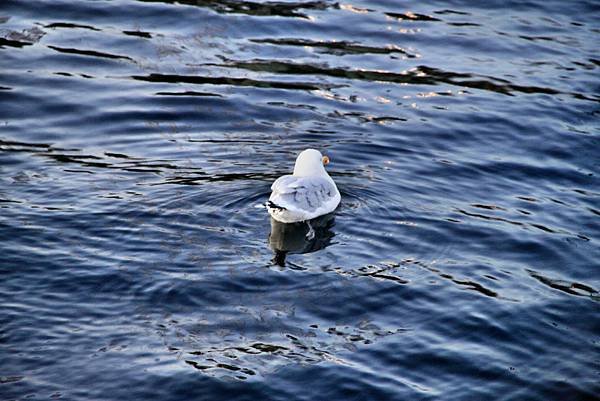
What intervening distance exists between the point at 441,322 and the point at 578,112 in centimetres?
720

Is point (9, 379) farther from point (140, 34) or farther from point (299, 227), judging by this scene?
point (140, 34)

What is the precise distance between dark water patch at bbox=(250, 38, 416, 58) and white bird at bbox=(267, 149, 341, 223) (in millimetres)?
5378

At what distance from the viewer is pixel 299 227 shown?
41.1ft

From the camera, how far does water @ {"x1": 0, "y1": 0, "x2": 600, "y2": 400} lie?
9188mm

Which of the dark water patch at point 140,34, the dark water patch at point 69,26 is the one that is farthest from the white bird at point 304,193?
the dark water patch at point 69,26

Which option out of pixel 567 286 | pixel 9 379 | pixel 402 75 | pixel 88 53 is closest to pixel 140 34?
pixel 88 53

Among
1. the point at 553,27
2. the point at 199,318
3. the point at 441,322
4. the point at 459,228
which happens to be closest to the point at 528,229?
the point at 459,228

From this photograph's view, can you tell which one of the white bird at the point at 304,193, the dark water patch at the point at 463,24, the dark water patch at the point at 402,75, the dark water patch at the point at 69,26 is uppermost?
the dark water patch at the point at 463,24

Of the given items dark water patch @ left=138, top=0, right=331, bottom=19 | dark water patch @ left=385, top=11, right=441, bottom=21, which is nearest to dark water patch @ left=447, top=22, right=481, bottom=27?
dark water patch @ left=385, top=11, right=441, bottom=21

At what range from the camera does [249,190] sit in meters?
12.8

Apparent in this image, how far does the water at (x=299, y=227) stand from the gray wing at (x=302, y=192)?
320 millimetres

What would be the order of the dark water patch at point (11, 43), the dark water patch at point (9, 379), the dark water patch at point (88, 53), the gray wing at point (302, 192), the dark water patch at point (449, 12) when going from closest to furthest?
the dark water patch at point (9, 379) < the gray wing at point (302, 192) < the dark water patch at point (88, 53) < the dark water patch at point (11, 43) < the dark water patch at point (449, 12)

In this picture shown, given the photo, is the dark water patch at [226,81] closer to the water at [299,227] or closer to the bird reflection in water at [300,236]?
the water at [299,227]

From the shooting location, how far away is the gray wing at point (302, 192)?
11992mm
